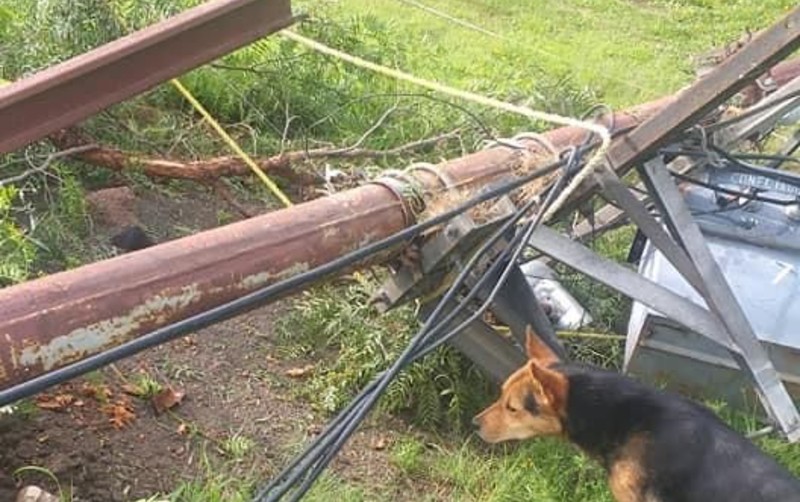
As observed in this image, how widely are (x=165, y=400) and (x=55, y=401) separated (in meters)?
0.41

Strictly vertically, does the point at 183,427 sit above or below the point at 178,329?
below

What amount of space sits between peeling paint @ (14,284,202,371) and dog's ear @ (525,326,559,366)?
1494 mm

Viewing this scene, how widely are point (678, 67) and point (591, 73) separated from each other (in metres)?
1.09

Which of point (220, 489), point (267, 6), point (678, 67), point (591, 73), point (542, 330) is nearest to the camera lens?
point (220, 489)

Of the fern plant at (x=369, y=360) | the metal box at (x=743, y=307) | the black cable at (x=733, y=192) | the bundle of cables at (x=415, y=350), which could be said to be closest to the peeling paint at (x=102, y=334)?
the bundle of cables at (x=415, y=350)

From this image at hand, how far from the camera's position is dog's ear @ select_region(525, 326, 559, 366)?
4.21 meters

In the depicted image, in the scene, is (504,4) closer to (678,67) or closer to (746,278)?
(678,67)

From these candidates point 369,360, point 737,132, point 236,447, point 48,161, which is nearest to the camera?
point 236,447

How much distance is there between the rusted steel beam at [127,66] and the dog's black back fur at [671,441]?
185 cm

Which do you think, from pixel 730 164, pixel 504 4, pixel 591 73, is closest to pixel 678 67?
pixel 591 73

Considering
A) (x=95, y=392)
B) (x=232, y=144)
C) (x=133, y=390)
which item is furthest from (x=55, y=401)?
(x=232, y=144)

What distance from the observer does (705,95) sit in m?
3.81

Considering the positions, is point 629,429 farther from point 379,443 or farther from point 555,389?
point 379,443

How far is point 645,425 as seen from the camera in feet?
13.5
